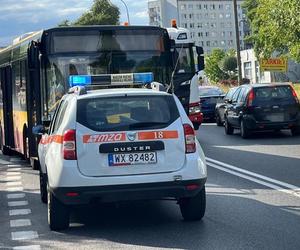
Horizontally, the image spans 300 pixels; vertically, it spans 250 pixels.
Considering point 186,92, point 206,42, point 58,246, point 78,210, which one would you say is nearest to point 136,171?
point 58,246

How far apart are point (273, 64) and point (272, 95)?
11422 millimetres

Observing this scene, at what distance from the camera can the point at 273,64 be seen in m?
30.3

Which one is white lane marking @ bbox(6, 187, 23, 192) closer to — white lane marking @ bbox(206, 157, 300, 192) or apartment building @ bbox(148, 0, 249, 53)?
white lane marking @ bbox(206, 157, 300, 192)

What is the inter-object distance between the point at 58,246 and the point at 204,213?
1.99 metres

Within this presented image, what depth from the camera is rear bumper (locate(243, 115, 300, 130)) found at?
1908cm

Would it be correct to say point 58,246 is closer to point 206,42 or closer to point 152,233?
point 152,233

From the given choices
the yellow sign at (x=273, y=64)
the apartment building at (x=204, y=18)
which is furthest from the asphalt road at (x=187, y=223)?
the apartment building at (x=204, y=18)

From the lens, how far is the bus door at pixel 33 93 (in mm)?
11930

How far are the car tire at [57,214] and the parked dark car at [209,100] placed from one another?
20.7 m

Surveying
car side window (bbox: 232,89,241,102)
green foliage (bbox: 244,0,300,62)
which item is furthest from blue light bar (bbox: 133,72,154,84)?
green foliage (bbox: 244,0,300,62)

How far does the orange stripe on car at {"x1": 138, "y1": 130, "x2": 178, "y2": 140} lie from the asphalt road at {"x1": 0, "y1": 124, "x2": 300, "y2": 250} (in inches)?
41.3

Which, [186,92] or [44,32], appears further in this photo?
[186,92]

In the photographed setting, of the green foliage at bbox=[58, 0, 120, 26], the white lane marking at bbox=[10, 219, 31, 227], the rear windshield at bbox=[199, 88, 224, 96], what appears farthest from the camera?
the green foliage at bbox=[58, 0, 120, 26]

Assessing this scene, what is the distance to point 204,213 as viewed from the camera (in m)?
8.17
